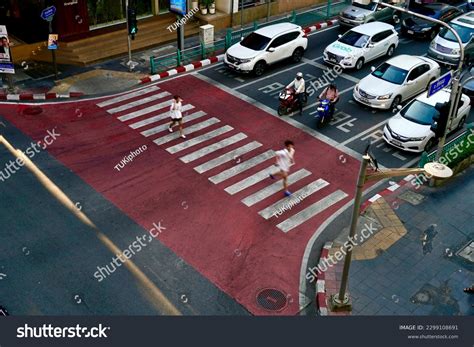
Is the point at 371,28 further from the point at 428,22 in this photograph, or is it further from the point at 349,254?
the point at 349,254

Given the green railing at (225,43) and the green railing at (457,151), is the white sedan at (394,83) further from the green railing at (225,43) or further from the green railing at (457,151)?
the green railing at (225,43)

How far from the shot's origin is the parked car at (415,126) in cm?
2002

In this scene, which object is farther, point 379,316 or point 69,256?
point 69,256

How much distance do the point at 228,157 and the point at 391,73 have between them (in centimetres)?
858

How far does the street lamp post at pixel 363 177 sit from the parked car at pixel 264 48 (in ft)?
43.7

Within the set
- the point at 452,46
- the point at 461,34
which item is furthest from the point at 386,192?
the point at 461,34

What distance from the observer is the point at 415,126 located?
20234mm

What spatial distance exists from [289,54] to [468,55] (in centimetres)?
898

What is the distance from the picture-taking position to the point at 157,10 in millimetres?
29672

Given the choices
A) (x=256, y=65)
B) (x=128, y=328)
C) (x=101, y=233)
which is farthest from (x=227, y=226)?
(x=256, y=65)

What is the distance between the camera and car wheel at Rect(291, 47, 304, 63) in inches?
1056

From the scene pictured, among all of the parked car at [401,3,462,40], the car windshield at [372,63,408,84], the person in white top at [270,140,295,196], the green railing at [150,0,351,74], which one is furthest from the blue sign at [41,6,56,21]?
the parked car at [401,3,462,40]

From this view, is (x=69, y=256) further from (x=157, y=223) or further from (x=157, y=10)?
(x=157, y=10)

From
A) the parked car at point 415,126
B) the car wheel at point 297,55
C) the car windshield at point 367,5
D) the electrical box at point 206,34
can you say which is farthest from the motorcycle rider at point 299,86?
the car windshield at point 367,5
